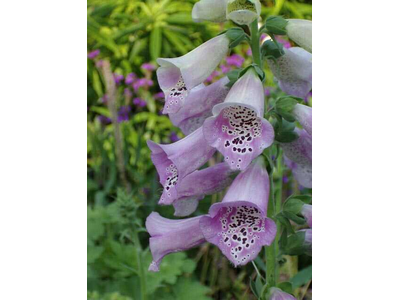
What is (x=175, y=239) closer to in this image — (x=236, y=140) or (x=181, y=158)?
(x=181, y=158)

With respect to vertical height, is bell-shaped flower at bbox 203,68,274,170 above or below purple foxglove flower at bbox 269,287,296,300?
above

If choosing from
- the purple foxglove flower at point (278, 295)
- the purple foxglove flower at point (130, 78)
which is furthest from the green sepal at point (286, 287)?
the purple foxglove flower at point (130, 78)

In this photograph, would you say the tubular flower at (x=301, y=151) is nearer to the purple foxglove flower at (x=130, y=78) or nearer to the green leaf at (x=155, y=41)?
the green leaf at (x=155, y=41)

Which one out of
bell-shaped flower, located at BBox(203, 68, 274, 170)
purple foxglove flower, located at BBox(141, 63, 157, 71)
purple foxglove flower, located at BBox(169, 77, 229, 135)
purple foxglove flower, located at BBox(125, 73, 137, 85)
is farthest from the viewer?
purple foxglove flower, located at BBox(125, 73, 137, 85)

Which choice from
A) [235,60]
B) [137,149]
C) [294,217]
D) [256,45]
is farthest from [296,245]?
[137,149]

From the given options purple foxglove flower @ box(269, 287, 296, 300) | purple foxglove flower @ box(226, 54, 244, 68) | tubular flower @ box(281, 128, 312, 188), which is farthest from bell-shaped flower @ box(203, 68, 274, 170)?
purple foxglove flower @ box(226, 54, 244, 68)

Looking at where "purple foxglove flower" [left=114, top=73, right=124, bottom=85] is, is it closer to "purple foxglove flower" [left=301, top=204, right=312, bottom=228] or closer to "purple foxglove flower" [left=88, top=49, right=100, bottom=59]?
"purple foxglove flower" [left=88, top=49, right=100, bottom=59]
